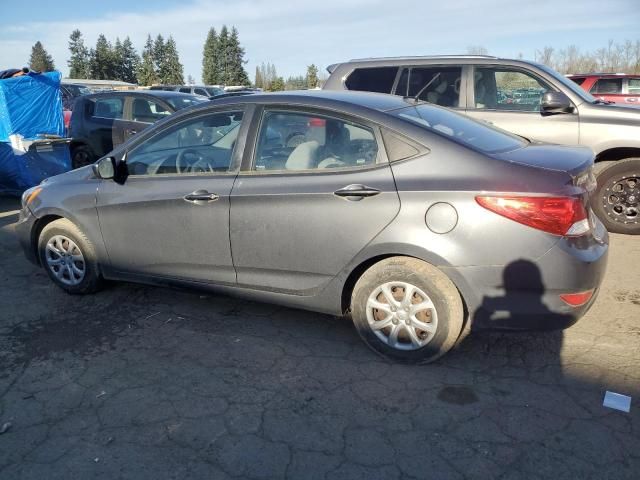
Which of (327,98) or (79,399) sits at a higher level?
(327,98)

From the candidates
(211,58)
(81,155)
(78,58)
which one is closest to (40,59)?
(78,58)

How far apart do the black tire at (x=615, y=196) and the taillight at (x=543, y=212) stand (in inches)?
131

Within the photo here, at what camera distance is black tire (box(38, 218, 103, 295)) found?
166 inches

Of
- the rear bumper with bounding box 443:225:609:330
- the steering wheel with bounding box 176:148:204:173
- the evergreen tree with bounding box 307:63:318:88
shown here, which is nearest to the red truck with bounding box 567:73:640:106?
the rear bumper with bounding box 443:225:609:330

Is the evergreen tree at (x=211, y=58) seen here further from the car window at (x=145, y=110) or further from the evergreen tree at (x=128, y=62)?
the car window at (x=145, y=110)

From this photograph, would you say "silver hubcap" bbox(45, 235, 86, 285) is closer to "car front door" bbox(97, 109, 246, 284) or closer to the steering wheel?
"car front door" bbox(97, 109, 246, 284)

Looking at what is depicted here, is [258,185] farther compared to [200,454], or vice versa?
[258,185]

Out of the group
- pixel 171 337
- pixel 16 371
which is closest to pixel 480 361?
pixel 171 337

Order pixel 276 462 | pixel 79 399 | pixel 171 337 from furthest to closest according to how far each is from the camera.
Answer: pixel 171 337 < pixel 79 399 < pixel 276 462

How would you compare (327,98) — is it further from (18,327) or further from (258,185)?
(18,327)

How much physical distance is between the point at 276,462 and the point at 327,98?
2.23 m

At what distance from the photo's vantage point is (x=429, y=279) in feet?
9.92

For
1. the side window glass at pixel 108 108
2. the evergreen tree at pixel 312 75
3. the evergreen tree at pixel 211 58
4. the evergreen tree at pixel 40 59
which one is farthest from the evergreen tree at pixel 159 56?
the side window glass at pixel 108 108

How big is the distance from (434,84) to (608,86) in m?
8.75
